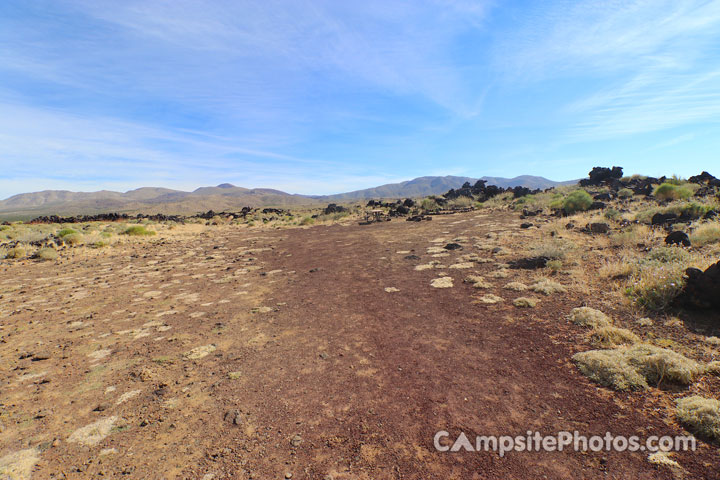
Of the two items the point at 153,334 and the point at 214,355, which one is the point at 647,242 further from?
the point at 153,334

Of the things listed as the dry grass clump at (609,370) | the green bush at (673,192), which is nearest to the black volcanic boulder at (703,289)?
the dry grass clump at (609,370)

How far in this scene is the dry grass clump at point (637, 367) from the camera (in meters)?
3.62

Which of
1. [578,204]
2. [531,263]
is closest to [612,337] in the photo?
[531,263]

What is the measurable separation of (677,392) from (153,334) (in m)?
8.49

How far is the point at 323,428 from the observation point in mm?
3338

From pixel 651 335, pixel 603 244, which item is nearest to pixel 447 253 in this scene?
pixel 603 244

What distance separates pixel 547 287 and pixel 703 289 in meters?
2.52

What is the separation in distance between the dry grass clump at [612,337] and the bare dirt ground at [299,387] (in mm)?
328

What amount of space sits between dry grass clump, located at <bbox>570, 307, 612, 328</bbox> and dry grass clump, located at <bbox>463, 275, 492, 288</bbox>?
7.84ft

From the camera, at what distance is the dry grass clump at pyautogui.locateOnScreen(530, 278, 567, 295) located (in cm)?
696

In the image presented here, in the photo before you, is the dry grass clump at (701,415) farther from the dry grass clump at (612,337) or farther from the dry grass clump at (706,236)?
the dry grass clump at (706,236)

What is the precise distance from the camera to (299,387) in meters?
4.10

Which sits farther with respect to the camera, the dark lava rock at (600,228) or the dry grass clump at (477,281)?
the dark lava rock at (600,228)

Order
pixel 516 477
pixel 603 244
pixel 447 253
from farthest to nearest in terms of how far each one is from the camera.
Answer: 1. pixel 447 253
2. pixel 603 244
3. pixel 516 477
